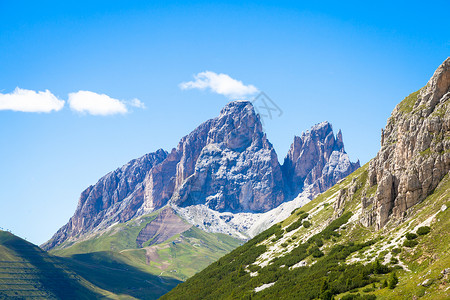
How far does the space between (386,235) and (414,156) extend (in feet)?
61.3

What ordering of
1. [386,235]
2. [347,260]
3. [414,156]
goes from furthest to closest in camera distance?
[414,156], [347,260], [386,235]

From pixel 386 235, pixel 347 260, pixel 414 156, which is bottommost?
pixel 347 260

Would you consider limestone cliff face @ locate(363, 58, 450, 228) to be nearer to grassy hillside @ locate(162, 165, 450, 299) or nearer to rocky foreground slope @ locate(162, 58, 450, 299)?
rocky foreground slope @ locate(162, 58, 450, 299)

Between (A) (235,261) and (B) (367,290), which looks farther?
(A) (235,261)

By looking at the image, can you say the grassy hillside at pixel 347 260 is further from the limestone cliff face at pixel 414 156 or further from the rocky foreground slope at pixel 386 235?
the limestone cliff face at pixel 414 156

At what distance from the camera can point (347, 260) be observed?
86.9m

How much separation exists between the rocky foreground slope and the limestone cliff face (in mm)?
192

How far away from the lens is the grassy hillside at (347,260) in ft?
222

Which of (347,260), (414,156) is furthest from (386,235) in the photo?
(414,156)

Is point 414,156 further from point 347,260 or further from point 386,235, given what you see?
point 347,260

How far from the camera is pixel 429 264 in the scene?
224ft

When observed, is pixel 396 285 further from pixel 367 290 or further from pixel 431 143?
pixel 431 143

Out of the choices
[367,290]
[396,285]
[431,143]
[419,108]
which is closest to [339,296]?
[367,290]

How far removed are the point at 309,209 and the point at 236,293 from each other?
53101mm
